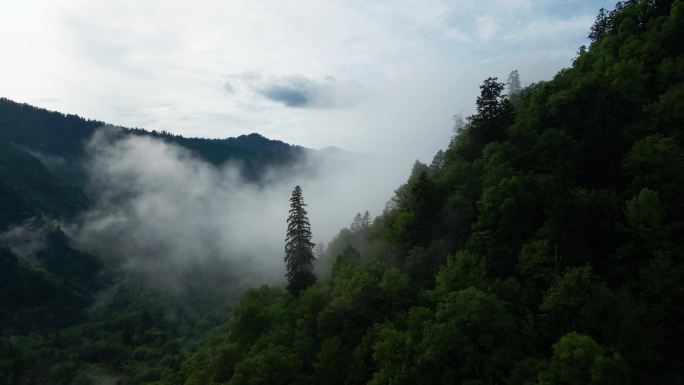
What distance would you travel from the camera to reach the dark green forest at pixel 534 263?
41.6 m

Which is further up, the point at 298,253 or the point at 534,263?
the point at 534,263

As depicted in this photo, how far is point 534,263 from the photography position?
4962 cm

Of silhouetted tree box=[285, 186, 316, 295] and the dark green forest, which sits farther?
silhouetted tree box=[285, 186, 316, 295]

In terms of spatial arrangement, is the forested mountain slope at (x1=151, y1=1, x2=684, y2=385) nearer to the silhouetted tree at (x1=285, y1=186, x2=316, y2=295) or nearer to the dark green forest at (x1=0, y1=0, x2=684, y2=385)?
the dark green forest at (x1=0, y1=0, x2=684, y2=385)

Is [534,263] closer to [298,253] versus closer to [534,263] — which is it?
[534,263]

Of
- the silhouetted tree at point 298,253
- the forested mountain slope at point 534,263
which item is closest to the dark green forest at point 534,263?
the forested mountain slope at point 534,263

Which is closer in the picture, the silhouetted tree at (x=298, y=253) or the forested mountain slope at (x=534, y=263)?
the forested mountain slope at (x=534, y=263)

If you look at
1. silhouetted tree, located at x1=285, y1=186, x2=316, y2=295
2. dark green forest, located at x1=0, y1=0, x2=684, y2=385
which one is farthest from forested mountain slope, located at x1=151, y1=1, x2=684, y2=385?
silhouetted tree, located at x1=285, y1=186, x2=316, y2=295

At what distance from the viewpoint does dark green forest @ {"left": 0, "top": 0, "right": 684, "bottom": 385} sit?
41.6m

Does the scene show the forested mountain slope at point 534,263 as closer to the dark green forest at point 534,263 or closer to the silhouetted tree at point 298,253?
the dark green forest at point 534,263

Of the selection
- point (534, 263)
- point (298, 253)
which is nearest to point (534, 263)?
point (534, 263)

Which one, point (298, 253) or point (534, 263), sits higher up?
point (534, 263)

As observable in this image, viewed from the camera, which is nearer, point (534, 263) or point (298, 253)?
point (534, 263)

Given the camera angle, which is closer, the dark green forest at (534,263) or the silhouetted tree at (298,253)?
the dark green forest at (534,263)
